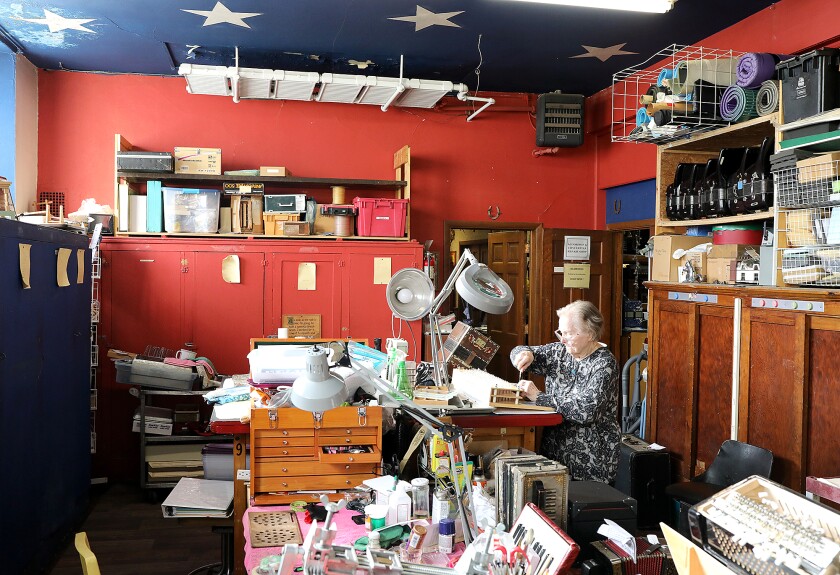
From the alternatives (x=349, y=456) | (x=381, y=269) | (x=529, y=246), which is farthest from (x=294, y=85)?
(x=349, y=456)

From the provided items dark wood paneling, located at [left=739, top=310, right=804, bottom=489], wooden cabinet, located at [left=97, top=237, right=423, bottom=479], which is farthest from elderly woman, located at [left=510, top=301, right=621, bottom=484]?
wooden cabinet, located at [left=97, top=237, right=423, bottom=479]

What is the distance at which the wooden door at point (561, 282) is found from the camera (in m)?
6.32

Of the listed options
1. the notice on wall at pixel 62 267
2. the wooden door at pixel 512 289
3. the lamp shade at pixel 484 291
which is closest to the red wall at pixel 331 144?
the wooden door at pixel 512 289

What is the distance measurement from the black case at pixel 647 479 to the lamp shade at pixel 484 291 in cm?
232

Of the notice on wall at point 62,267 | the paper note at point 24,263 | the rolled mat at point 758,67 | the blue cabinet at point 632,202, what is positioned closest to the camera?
the paper note at point 24,263

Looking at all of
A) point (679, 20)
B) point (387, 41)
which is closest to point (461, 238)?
point (387, 41)

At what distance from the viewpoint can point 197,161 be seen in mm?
5633

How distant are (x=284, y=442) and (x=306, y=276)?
2.96m

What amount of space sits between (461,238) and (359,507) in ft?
22.3

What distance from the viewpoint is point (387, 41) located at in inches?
199

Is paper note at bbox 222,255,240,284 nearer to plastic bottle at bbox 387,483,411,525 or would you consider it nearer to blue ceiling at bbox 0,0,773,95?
blue ceiling at bbox 0,0,773,95

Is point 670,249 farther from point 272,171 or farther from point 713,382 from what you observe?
point 272,171

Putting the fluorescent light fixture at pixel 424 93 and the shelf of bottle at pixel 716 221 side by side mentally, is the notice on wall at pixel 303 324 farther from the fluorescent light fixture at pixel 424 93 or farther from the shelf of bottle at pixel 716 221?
the shelf of bottle at pixel 716 221

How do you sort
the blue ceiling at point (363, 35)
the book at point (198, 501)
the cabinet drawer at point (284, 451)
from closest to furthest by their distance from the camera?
the cabinet drawer at point (284, 451) < the book at point (198, 501) < the blue ceiling at point (363, 35)
